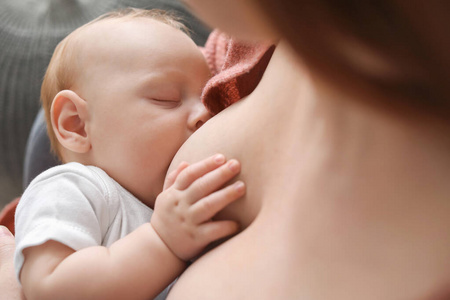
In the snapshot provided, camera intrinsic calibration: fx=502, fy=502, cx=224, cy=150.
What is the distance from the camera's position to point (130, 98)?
2.39ft

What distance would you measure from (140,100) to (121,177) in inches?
4.6

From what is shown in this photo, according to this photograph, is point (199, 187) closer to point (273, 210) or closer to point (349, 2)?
point (273, 210)

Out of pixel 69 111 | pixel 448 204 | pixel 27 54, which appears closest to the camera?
pixel 448 204

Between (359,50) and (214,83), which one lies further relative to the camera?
(214,83)

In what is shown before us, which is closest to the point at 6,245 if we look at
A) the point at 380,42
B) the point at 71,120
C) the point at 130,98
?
the point at 71,120

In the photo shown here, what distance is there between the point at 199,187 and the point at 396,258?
0.73 feet

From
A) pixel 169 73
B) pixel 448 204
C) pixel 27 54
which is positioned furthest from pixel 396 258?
pixel 27 54

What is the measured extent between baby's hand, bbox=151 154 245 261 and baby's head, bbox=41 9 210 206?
0.45 feet

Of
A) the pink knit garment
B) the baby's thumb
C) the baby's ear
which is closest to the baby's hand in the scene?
the pink knit garment

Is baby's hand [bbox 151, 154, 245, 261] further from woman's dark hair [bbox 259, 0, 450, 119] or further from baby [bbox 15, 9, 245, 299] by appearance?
woman's dark hair [bbox 259, 0, 450, 119]

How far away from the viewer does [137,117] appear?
0.72 metres

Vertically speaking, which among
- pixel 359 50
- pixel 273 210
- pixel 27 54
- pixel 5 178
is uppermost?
pixel 359 50

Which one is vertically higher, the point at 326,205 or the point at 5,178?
the point at 326,205

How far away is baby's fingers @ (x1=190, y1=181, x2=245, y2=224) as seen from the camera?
52cm
